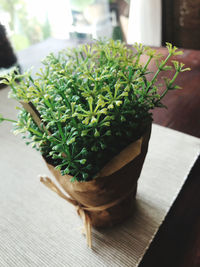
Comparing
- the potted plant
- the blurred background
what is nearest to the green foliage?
the potted plant

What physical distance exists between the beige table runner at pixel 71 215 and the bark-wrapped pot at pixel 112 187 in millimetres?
39

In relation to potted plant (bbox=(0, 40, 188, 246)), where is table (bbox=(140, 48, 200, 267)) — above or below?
below

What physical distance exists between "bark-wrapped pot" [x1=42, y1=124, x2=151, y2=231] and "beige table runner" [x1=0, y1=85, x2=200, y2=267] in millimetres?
39

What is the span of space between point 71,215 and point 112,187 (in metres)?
0.16

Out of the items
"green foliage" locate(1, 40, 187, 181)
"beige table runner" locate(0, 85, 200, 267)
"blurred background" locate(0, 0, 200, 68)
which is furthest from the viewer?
"blurred background" locate(0, 0, 200, 68)

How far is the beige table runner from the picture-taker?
1.32 feet

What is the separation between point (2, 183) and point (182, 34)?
1603mm

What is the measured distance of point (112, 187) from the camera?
350 mm

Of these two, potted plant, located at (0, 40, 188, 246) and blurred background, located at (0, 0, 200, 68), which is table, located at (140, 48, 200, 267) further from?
blurred background, located at (0, 0, 200, 68)

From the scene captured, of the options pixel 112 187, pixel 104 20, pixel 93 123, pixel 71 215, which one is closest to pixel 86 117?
pixel 93 123

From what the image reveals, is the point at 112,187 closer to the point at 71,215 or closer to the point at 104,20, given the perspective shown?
the point at 71,215

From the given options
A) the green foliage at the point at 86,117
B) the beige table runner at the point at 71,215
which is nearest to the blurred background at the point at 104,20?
the beige table runner at the point at 71,215

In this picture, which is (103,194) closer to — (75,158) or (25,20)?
(75,158)

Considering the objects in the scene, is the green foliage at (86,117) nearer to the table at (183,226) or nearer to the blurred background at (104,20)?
the table at (183,226)
